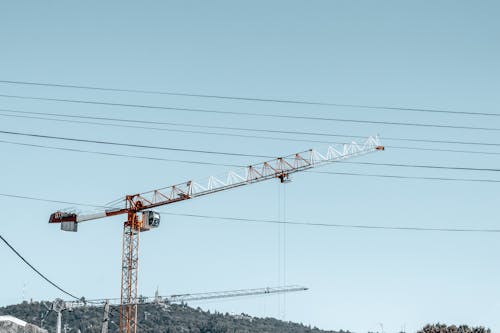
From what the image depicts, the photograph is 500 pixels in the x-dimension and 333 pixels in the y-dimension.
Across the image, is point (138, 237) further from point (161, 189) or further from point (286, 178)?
point (286, 178)

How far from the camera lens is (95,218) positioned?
16775cm

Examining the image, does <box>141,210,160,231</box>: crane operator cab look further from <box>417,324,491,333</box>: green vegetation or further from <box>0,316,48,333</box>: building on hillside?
<box>0,316,48,333</box>: building on hillside

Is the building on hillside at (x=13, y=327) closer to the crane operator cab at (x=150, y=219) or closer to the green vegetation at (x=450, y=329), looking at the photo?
the crane operator cab at (x=150, y=219)

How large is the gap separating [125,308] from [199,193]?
2830 centimetres

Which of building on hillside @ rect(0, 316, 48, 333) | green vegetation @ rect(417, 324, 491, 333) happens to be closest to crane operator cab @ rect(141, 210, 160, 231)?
green vegetation @ rect(417, 324, 491, 333)

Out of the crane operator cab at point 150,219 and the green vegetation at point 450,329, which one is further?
the green vegetation at point 450,329

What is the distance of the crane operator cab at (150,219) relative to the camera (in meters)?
160

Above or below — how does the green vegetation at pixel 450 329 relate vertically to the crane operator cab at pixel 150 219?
below

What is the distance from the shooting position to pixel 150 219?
160125 mm

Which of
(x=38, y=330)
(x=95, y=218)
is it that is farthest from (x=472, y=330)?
(x=38, y=330)

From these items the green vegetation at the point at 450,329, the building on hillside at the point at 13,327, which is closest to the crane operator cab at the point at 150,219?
the green vegetation at the point at 450,329

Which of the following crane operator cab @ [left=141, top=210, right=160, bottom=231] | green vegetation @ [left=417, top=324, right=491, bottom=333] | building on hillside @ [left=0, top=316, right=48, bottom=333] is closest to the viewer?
building on hillside @ [left=0, top=316, right=48, bottom=333]

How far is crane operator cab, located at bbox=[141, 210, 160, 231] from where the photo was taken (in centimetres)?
16012

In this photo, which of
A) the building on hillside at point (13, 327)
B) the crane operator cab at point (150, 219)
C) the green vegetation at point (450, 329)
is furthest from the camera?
the green vegetation at point (450, 329)
